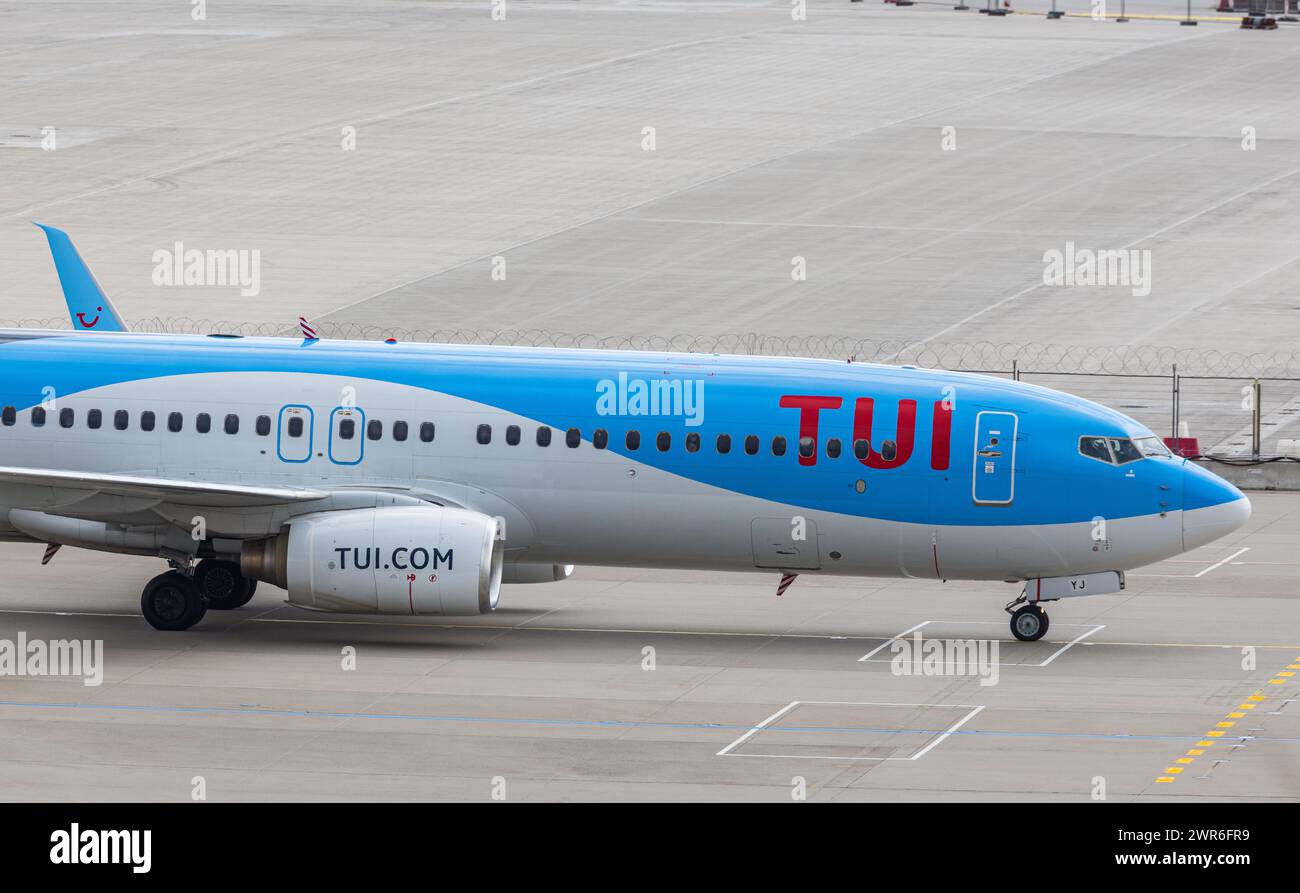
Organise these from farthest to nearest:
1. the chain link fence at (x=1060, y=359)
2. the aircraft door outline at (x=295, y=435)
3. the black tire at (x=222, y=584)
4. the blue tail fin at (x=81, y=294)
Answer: the chain link fence at (x=1060, y=359)
the blue tail fin at (x=81, y=294)
the black tire at (x=222, y=584)
the aircraft door outline at (x=295, y=435)

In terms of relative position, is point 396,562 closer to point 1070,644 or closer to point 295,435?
point 295,435

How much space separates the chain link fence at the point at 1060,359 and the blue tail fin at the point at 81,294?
13346 mm

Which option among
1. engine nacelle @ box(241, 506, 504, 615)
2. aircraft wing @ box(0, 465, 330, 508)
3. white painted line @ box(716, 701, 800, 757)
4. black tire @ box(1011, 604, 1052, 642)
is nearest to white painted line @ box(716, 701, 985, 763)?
white painted line @ box(716, 701, 800, 757)

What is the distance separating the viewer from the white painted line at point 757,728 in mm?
27188

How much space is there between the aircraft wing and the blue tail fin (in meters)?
8.95

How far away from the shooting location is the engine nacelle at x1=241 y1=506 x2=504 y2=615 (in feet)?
103

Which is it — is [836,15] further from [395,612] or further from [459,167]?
[395,612]

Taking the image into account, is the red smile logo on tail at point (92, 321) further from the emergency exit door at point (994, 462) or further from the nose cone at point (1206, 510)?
the nose cone at point (1206, 510)

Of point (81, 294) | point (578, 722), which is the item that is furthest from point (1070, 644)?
point (81, 294)

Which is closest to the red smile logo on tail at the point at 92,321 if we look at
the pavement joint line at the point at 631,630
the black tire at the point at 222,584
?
the pavement joint line at the point at 631,630

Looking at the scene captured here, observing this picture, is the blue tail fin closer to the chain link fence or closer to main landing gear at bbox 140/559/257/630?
main landing gear at bbox 140/559/257/630

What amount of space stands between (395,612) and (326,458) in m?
2.82

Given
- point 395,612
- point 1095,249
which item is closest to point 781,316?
point 1095,249

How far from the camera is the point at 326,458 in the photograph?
3309 centimetres
